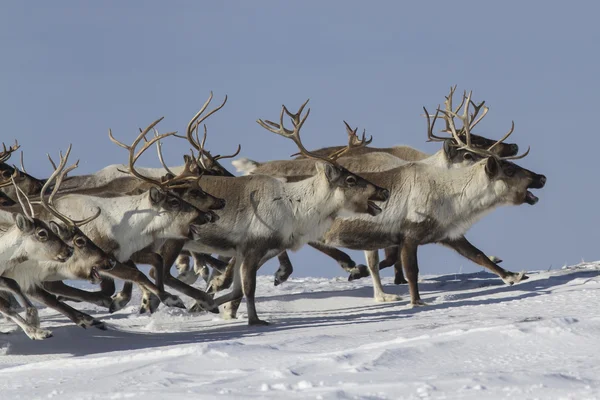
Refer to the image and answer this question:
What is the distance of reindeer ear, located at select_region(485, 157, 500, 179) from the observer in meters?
12.5

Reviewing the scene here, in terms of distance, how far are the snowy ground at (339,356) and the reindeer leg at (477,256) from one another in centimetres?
134

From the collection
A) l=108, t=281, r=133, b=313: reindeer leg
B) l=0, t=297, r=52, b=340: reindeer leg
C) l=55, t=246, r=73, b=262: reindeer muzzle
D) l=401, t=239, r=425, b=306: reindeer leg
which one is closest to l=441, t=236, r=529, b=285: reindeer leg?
l=401, t=239, r=425, b=306: reindeer leg

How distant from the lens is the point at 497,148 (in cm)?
1434

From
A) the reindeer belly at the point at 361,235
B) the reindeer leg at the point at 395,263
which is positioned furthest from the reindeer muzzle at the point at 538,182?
the reindeer leg at the point at 395,263

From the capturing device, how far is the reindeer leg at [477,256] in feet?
41.4

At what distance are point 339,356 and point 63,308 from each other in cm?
333

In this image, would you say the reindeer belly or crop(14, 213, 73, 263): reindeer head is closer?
crop(14, 213, 73, 263): reindeer head

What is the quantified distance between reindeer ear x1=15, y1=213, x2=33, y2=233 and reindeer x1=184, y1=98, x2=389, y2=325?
83.0 inches

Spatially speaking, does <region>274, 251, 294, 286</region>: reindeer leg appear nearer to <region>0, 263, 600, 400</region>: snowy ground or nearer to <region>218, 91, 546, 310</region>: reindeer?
<region>218, 91, 546, 310</region>: reindeer

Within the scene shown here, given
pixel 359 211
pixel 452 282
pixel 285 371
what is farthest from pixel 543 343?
pixel 452 282

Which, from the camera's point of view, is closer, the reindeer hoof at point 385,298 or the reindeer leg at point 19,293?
the reindeer leg at point 19,293

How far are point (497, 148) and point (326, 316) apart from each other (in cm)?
411

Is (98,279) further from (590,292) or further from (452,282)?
(452,282)

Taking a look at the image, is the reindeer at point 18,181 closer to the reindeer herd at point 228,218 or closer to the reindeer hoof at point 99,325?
the reindeer herd at point 228,218
